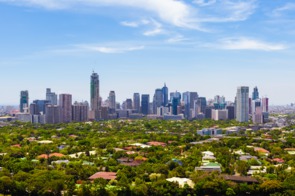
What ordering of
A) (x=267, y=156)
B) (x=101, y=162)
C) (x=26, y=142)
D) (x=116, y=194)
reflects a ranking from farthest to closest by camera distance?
(x=26, y=142) → (x=267, y=156) → (x=101, y=162) → (x=116, y=194)

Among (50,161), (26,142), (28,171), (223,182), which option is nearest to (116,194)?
(223,182)

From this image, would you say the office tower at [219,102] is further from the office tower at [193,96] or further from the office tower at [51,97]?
the office tower at [51,97]

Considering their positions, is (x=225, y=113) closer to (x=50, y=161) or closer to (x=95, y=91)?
(x=95, y=91)

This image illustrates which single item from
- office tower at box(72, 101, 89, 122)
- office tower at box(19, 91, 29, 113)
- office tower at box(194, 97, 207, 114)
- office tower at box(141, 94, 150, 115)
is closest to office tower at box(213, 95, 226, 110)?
office tower at box(194, 97, 207, 114)

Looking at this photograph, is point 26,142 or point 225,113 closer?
point 26,142

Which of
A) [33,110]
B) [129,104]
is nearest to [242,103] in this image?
[33,110]
